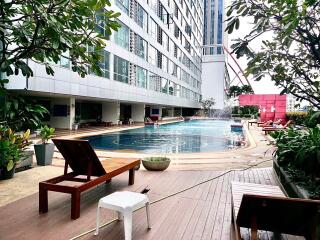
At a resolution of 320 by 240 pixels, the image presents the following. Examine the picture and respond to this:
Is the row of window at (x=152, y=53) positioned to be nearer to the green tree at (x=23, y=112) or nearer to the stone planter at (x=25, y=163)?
the stone planter at (x=25, y=163)

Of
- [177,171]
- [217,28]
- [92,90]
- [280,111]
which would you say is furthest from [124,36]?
[217,28]

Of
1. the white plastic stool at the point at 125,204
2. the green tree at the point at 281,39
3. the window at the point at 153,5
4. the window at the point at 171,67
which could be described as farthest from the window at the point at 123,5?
the white plastic stool at the point at 125,204

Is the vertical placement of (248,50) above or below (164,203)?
above

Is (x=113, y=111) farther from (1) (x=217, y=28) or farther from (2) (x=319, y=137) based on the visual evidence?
(1) (x=217, y=28)

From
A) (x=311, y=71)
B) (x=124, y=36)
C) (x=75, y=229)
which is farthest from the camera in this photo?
(x=124, y=36)

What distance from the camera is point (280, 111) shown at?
30094 mm

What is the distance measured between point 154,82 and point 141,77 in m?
4.65

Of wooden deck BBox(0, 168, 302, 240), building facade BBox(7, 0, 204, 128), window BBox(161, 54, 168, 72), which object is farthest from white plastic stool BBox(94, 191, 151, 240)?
window BBox(161, 54, 168, 72)

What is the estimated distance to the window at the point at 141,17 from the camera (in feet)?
94.0

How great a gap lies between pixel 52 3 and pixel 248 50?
170 centimetres

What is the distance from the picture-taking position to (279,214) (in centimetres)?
251

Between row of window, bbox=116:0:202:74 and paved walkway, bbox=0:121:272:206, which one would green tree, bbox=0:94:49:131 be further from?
row of window, bbox=116:0:202:74

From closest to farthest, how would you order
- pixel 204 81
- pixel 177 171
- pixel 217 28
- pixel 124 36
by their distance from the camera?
pixel 177 171, pixel 124 36, pixel 204 81, pixel 217 28

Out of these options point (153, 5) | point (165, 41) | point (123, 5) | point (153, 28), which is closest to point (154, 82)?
point (153, 28)
